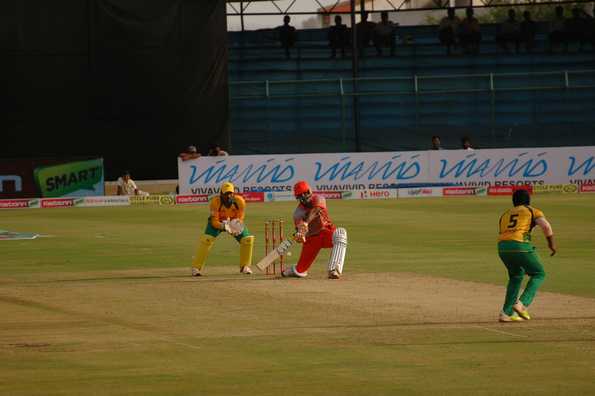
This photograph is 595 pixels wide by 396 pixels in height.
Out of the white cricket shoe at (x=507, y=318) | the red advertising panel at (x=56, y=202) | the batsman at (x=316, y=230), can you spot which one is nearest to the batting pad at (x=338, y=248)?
the batsman at (x=316, y=230)

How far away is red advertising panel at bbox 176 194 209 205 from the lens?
44.3 m

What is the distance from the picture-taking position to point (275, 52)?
57.9 meters

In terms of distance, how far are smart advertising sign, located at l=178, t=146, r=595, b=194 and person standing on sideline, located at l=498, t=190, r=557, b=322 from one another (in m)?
28.7

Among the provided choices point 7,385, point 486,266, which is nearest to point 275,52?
point 486,266

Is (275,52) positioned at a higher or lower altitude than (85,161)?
higher

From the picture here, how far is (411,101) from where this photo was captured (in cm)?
5469

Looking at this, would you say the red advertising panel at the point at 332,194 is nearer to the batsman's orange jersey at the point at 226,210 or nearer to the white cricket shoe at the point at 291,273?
the batsman's orange jersey at the point at 226,210

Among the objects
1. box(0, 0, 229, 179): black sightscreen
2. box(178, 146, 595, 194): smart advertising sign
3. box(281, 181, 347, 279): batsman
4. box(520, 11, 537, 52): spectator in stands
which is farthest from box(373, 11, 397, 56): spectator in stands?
box(281, 181, 347, 279): batsman

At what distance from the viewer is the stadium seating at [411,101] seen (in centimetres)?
5278

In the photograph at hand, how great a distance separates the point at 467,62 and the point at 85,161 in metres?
19.1

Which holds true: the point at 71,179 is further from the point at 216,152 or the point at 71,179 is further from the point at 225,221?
the point at 225,221

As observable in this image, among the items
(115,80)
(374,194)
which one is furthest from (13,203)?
(374,194)

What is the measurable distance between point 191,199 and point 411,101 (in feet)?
45.9

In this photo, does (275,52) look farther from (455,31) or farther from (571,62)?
(571,62)
